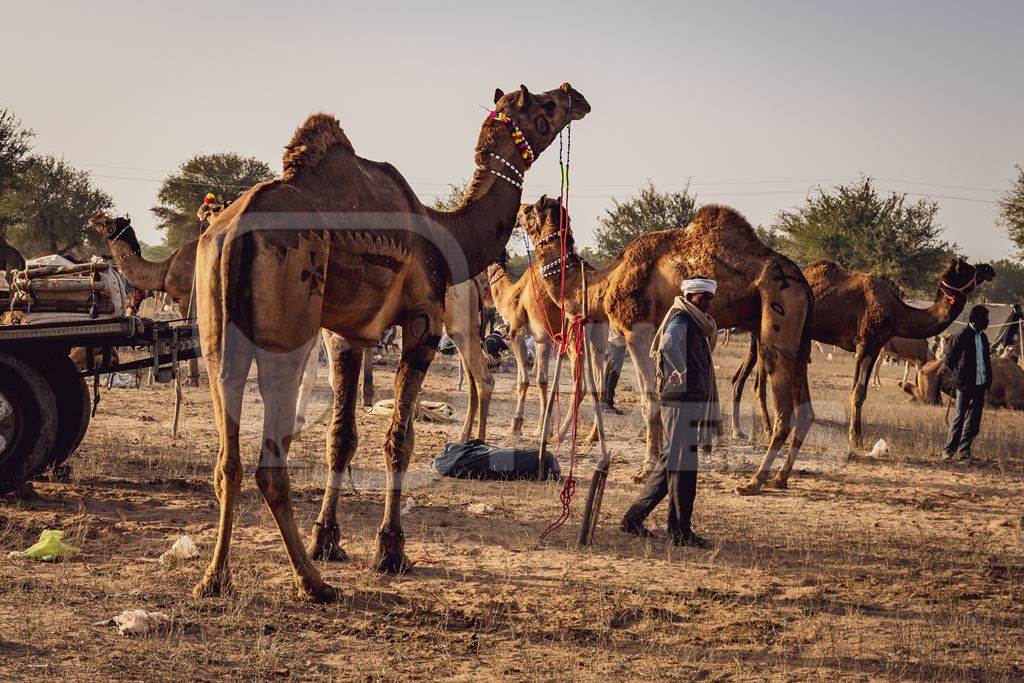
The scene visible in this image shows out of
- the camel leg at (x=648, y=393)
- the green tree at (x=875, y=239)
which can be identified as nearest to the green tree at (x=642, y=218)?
the green tree at (x=875, y=239)

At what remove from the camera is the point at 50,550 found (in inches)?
260

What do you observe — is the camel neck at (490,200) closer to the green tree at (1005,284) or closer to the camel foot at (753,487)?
the camel foot at (753,487)

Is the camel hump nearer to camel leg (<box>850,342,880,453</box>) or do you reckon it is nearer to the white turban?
the white turban

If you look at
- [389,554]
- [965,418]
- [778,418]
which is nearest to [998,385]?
[965,418]

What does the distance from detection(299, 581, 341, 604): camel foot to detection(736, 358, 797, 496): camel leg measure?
579cm

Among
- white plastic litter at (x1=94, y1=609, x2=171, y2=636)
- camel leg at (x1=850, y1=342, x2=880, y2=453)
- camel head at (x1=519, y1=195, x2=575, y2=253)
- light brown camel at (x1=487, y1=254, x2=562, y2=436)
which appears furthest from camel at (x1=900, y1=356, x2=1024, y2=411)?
white plastic litter at (x1=94, y1=609, x2=171, y2=636)

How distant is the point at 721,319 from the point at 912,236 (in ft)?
101

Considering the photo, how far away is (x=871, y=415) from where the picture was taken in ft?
59.1

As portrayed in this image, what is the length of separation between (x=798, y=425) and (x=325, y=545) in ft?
19.9

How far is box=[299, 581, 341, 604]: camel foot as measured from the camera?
5.90m

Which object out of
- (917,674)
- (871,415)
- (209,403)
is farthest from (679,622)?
(871,415)

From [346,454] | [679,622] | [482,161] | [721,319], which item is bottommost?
[679,622]

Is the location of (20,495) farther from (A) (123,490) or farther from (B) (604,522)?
(B) (604,522)

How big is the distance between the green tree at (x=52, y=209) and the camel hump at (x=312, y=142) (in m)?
39.5
